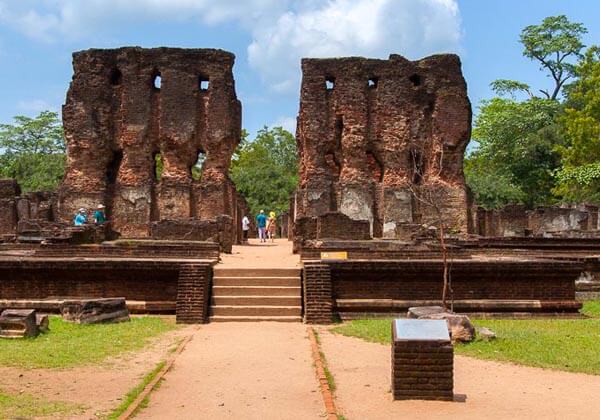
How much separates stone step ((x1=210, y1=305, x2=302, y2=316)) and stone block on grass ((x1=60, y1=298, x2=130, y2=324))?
136cm

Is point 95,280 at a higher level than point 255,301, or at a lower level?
higher

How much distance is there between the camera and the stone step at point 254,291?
467 inches

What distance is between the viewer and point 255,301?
38.1 feet

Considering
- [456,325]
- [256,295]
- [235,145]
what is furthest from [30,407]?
[235,145]

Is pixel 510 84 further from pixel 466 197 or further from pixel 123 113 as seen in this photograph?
pixel 123 113

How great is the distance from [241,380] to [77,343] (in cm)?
278

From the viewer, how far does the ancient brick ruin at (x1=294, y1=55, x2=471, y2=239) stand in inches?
1170

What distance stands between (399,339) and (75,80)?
85.0 ft

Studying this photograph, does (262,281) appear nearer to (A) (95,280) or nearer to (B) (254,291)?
(B) (254,291)

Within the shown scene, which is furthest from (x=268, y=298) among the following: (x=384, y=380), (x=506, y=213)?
(x=506, y=213)

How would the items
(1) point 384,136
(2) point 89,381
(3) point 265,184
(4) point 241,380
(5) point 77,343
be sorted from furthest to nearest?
(3) point 265,184 < (1) point 384,136 < (5) point 77,343 < (4) point 241,380 < (2) point 89,381

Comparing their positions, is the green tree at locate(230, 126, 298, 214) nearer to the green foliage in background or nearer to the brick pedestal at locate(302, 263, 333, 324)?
the green foliage in background

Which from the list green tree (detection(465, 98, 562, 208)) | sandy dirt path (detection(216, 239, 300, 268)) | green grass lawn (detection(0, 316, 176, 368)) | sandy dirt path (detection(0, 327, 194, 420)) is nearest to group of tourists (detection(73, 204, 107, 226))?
sandy dirt path (detection(216, 239, 300, 268))

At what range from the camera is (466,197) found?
99.4 feet
